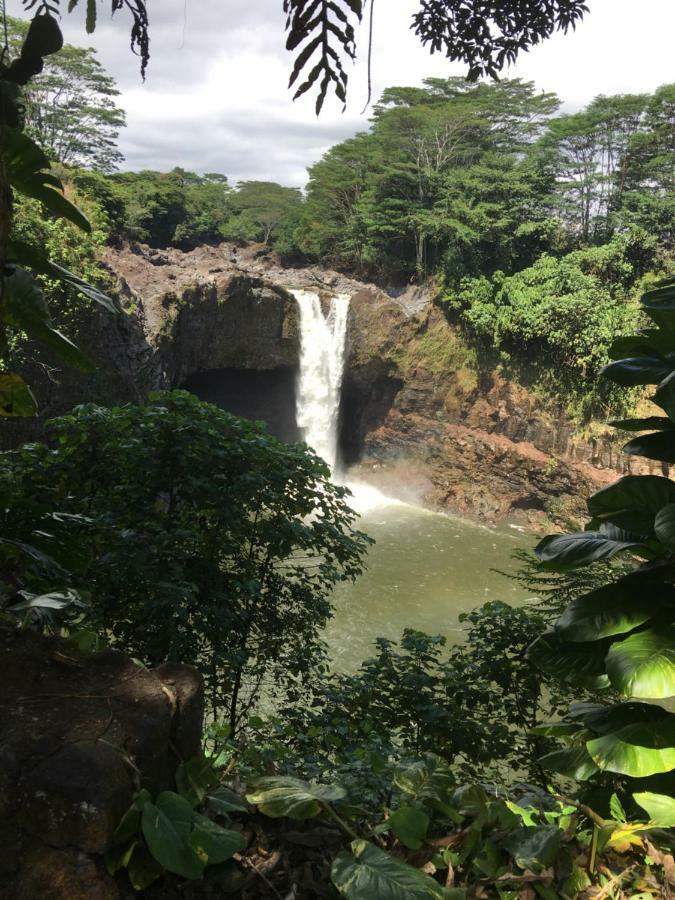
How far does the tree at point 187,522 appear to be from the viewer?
12.9ft

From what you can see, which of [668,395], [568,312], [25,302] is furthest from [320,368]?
[668,395]

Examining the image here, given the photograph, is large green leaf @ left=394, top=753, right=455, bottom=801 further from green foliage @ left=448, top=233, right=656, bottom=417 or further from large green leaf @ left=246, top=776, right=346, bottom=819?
green foliage @ left=448, top=233, right=656, bottom=417

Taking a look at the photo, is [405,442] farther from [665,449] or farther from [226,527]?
[665,449]

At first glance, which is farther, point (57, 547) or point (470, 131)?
point (470, 131)

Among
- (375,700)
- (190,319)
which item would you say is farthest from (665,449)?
(190,319)

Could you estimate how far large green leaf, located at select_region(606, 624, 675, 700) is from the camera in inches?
51.0

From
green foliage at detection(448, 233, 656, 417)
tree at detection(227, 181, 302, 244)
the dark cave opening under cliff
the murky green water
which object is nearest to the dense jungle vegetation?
the murky green water

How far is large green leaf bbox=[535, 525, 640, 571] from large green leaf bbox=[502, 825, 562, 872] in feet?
1.99

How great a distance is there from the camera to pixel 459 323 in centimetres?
2023

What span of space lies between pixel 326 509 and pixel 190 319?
12693 mm

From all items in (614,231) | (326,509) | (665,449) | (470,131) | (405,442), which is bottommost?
(405,442)

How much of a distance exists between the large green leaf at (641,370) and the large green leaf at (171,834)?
142 cm

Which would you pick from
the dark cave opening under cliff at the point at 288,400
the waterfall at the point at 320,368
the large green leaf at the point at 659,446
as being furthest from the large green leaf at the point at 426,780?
the dark cave opening under cliff at the point at 288,400

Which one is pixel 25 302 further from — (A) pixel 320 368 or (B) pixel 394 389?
(B) pixel 394 389
